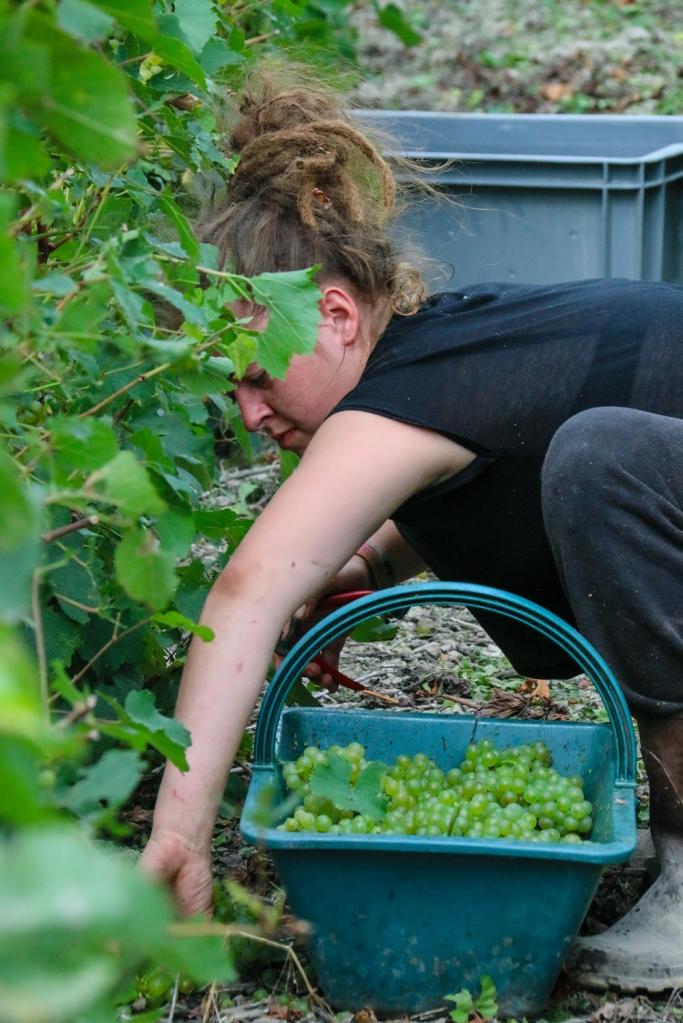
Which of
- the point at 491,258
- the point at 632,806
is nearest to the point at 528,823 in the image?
the point at 632,806

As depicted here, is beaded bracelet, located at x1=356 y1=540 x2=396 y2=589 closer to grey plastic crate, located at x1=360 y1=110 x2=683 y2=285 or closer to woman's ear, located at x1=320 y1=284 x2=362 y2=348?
woman's ear, located at x1=320 y1=284 x2=362 y2=348

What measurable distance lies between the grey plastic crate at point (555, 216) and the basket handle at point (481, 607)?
1.82 metres

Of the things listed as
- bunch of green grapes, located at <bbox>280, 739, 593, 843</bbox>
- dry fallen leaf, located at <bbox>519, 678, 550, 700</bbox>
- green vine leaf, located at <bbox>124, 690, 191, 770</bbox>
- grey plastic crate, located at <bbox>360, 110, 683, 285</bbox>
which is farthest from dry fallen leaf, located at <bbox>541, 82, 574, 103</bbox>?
green vine leaf, located at <bbox>124, 690, 191, 770</bbox>

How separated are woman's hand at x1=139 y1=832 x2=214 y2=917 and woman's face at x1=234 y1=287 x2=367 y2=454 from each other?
2.04 ft

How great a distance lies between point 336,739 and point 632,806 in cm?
44

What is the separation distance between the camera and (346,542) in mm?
1638

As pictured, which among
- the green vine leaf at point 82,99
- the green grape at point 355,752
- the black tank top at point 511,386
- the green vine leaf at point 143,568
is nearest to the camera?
the green vine leaf at point 82,99

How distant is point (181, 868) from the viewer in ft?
4.94

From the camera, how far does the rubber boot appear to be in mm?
1616

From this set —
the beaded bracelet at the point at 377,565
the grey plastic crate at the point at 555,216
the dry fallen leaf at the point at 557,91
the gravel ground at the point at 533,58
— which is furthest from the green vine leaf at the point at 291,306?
the dry fallen leaf at the point at 557,91

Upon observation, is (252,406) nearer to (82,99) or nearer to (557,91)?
(82,99)

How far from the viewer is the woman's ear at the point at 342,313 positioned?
1.87 m

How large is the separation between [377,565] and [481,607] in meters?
0.62

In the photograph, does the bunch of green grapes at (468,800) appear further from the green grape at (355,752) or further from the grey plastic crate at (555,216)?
the grey plastic crate at (555,216)
